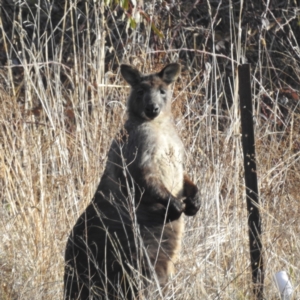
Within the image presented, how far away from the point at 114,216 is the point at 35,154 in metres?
1.27

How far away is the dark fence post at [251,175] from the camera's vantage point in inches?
165

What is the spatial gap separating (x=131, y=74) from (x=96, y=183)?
918mm

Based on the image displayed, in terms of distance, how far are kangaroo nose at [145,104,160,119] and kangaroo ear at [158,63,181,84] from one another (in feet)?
0.88

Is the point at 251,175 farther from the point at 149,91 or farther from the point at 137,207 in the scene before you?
the point at 149,91

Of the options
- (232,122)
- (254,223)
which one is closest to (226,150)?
(232,122)

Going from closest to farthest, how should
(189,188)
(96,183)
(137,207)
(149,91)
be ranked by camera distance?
1. (137,207)
2. (189,188)
3. (149,91)
4. (96,183)

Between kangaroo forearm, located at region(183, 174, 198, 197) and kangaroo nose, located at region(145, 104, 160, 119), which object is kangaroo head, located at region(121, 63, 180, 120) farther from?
kangaroo forearm, located at region(183, 174, 198, 197)

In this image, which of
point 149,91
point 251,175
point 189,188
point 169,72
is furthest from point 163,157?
point 251,175

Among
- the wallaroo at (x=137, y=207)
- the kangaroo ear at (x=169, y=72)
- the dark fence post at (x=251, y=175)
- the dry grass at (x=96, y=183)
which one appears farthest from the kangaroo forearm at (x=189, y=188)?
the dark fence post at (x=251, y=175)

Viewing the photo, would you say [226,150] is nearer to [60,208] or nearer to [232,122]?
[232,122]

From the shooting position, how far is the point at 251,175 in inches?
170

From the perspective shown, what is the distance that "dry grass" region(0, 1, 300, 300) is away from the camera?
4.78 meters

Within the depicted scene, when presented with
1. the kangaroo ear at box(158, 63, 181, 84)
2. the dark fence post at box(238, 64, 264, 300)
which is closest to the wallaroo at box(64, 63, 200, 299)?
the kangaroo ear at box(158, 63, 181, 84)

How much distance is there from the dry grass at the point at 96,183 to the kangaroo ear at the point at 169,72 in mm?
505
